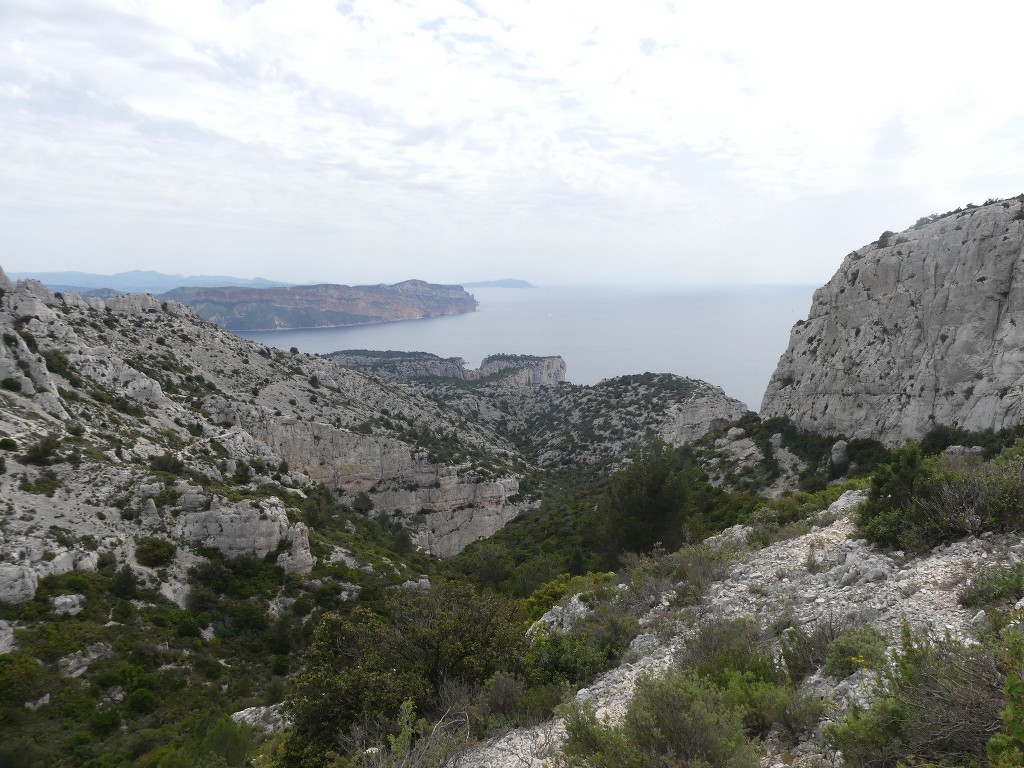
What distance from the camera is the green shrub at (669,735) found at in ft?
14.2

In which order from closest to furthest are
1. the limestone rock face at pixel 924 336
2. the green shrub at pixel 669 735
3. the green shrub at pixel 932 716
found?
1. the green shrub at pixel 932 716
2. the green shrub at pixel 669 735
3. the limestone rock face at pixel 924 336

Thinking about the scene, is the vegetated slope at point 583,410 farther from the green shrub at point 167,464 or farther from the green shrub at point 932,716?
the green shrub at point 932,716

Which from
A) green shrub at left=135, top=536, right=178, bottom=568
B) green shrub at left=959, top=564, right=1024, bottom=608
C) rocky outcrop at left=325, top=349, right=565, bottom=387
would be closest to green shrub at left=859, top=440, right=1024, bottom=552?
green shrub at left=959, top=564, right=1024, bottom=608

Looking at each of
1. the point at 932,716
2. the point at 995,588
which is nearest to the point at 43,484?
the point at 932,716

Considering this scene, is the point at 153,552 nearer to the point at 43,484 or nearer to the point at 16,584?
the point at 16,584

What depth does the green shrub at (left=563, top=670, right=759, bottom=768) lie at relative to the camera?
433 cm

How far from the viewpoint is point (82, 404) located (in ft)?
83.5

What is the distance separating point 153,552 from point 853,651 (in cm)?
2111

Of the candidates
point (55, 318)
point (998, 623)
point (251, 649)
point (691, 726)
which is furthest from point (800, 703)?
point (55, 318)

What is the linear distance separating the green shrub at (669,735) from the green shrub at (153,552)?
18567 mm

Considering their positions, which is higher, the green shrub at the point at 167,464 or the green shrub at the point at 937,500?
the green shrub at the point at 937,500

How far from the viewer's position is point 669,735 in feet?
15.3

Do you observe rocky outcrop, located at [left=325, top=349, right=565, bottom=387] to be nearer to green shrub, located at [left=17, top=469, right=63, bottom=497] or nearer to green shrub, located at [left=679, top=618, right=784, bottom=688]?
green shrub, located at [left=17, top=469, right=63, bottom=497]

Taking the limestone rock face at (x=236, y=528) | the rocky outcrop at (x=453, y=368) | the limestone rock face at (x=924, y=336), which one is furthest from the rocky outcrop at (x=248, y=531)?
the rocky outcrop at (x=453, y=368)
